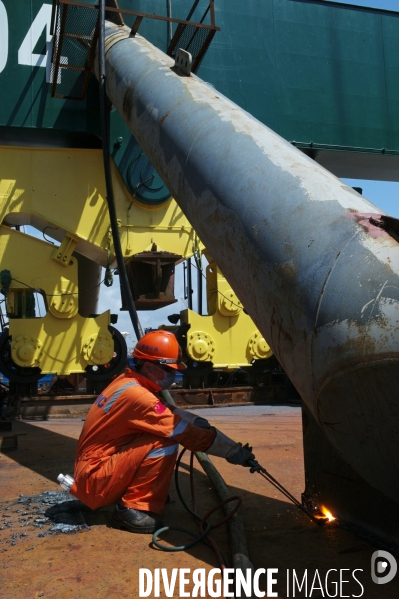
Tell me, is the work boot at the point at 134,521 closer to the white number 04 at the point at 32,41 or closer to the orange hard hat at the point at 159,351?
the orange hard hat at the point at 159,351

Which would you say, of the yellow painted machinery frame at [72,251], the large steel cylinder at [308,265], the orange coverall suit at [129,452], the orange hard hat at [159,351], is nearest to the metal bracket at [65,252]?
the yellow painted machinery frame at [72,251]

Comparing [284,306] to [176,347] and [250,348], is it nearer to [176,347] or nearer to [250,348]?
[176,347]

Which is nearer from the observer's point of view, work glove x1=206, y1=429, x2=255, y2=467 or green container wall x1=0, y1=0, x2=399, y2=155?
work glove x1=206, y1=429, x2=255, y2=467

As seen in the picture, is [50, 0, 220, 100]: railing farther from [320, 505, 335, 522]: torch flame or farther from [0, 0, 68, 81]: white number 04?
[320, 505, 335, 522]: torch flame

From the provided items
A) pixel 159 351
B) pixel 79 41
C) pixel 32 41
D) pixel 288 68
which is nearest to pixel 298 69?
pixel 288 68

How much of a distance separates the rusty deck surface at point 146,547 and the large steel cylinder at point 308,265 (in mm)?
482

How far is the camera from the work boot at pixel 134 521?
3111 millimetres

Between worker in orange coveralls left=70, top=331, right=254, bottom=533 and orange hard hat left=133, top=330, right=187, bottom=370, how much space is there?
16 cm

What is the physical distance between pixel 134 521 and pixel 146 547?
225 mm

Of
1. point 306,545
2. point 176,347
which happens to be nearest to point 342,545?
point 306,545

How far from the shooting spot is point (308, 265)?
8.07ft

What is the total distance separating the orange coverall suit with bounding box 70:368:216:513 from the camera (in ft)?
10.3

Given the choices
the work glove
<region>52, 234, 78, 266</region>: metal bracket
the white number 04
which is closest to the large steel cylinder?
the work glove

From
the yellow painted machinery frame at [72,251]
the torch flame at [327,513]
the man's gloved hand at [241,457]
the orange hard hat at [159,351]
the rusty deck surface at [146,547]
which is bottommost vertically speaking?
the rusty deck surface at [146,547]
